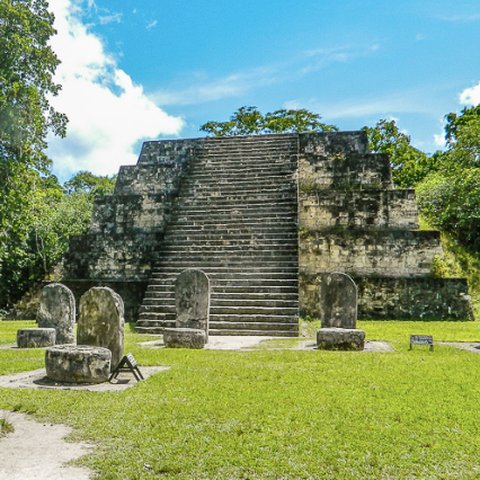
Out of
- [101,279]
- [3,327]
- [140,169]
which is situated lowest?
[3,327]

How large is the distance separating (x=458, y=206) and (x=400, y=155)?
44.0 ft

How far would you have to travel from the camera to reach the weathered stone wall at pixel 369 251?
15.0 meters

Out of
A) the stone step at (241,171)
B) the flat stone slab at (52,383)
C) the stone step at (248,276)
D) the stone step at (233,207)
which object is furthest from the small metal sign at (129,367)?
the stone step at (241,171)

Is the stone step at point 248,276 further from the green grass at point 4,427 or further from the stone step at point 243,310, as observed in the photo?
the green grass at point 4,427

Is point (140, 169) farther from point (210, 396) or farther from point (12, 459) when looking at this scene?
point (12, 459)

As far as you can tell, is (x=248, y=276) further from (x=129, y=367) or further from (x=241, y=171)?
(x=129, y=367)

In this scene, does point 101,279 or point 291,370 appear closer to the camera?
point 291,370

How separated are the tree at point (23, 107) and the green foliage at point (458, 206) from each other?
14.0 metres

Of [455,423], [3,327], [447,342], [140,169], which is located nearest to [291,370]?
[455,423]

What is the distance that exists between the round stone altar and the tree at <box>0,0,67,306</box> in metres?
9.50

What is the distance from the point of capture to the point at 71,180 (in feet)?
152

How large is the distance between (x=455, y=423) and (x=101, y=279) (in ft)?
45.9

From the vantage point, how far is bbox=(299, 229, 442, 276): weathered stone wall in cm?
1504

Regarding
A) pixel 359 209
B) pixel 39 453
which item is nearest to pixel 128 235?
pixel 359 209
